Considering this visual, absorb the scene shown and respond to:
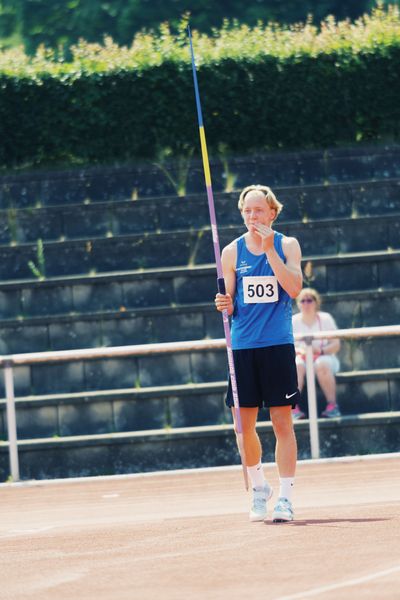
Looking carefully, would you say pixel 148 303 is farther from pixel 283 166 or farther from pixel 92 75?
pixel 92 75

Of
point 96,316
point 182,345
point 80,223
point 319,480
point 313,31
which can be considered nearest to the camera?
point 319,480

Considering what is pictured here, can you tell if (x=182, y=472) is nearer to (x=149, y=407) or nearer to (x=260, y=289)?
(x=149, y=407)

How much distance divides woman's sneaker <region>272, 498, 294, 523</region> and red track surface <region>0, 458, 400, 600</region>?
0.33ft

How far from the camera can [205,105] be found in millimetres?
16922

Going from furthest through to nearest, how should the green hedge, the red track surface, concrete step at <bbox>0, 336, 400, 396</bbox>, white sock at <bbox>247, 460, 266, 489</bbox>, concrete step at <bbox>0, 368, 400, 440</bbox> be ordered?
the green hedge < concrete step at <bbox>0, 336, 400, 396</bbox> < concrete step at <bbox>0, 368, 400, 440</bbox> < white sock at <bbox>247, 460, 266, 489</bbox> < the red track surface

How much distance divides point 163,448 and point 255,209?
489 centimetres

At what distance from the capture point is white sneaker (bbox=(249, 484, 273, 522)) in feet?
28.9

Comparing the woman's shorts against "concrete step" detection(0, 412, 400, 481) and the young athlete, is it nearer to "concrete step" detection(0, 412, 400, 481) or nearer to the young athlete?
"concrete step" detection(0, 412, 400, 481)

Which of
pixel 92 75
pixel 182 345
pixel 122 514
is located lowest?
pixel 122 514

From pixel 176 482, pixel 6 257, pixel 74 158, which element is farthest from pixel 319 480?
pixel 74 158

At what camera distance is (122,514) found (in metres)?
9.98

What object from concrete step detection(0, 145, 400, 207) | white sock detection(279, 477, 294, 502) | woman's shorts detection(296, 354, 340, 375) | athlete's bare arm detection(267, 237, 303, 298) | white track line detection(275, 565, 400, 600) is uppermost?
concrete step detection(0, 145, 400, 207)

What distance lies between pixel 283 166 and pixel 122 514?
274 inches

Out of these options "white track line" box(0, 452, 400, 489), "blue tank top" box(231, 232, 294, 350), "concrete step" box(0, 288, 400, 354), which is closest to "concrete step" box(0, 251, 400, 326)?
"concrete step" box(0, 288, 400, 354)
